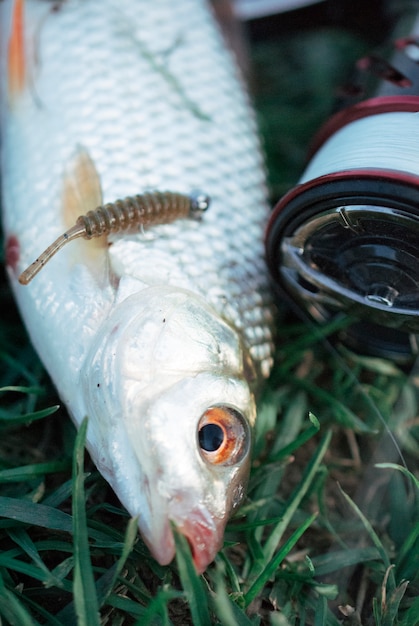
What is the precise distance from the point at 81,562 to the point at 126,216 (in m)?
0.82

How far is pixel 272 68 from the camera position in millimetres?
3205

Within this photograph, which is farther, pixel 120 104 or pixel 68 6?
pixel 68 6

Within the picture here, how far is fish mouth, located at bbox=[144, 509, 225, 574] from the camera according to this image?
4.68ft

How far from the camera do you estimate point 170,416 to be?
4.84 ft

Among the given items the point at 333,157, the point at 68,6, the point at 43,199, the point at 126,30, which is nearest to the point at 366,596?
the point at 333,157

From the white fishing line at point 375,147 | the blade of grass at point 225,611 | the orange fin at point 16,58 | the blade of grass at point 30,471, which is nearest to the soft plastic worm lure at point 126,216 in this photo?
the white fishing line at point 375,147

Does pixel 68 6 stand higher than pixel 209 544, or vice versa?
pixel 68 6

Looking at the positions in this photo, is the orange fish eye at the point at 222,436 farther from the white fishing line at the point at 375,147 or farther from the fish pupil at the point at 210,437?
the white fishing line at the point at 375,147

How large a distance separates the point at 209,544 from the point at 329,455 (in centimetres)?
78

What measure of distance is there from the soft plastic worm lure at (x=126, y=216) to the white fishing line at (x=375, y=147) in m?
0.36

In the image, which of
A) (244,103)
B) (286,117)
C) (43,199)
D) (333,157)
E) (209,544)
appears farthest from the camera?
(286,117)

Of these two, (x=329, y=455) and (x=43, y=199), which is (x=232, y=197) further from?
(x=329, y=455)

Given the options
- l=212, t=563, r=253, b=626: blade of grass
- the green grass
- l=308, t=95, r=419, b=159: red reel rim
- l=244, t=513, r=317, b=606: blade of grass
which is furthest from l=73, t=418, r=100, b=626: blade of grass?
l=308, t=95, r=419, b=159: red reel rim

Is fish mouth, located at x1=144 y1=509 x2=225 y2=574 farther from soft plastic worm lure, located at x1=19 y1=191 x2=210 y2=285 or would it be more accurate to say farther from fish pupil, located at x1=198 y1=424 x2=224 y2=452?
soft plastic worm lure, located at x1=19 y1=191 x2=210 y2=285
